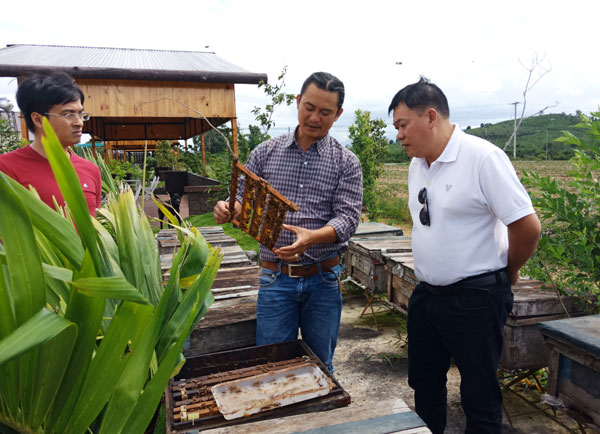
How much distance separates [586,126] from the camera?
299 cm

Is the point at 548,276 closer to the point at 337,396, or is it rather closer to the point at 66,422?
the point at 337,396

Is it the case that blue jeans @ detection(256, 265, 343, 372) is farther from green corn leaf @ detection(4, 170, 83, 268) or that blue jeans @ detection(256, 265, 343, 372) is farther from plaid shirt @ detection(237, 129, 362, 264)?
green corn leaf @ detection(4, 170, 83, 268)

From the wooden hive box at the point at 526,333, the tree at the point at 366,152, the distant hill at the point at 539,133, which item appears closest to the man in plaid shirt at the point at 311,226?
the wooden hive box at the point at 526,333

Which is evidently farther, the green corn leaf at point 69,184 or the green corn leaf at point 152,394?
the green corn leaf at point 152,394

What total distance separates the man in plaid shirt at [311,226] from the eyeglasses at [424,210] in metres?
0.35

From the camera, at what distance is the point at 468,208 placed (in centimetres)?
217

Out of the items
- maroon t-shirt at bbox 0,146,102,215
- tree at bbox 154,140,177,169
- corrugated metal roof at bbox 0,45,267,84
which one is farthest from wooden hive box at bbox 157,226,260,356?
tree at bbox 154,140,177,169

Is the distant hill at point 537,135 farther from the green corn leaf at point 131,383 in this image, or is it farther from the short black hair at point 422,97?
the green corn leaf at point 131,383

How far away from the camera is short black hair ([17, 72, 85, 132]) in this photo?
228cm

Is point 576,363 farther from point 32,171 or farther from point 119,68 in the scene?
point 119,68

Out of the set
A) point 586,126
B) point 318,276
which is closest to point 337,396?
point 318,276

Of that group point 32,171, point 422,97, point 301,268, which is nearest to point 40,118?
point 32,171

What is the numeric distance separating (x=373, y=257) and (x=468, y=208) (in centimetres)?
251

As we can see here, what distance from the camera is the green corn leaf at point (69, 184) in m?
0.74
